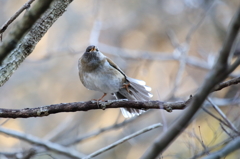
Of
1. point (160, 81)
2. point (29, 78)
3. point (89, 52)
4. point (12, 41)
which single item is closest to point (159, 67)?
point (160, 81)

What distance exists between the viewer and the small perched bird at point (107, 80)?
406cm

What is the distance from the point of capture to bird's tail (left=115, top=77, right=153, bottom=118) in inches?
168

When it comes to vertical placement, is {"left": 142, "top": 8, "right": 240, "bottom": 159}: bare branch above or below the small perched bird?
below

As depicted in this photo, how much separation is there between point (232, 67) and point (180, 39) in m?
8.89

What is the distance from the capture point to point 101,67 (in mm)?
4164

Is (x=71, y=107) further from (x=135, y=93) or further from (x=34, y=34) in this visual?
(x=135, y=93)

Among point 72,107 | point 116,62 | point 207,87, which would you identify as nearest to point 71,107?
point 72,107

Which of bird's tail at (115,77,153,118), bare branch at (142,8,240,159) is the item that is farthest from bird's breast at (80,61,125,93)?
bare branch at (142,8,240,159)

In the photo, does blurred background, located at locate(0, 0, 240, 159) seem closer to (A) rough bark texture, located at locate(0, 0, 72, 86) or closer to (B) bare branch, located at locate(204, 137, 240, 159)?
(A) rough bark texture, located at locate(0, 0, 72, 86)

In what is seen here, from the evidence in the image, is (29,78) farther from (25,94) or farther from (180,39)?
(180,39)

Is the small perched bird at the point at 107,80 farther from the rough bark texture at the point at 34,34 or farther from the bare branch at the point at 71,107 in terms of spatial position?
the rough bark texture at the point at 34,34

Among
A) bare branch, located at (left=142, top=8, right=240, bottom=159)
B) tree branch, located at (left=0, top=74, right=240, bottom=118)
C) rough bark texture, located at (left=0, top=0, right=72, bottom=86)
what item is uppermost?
rough bark texture, located at (left=0, top=0, right=72, bottom=86)

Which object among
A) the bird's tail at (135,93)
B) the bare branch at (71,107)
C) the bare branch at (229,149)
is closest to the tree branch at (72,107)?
the bare branch at (71,107)

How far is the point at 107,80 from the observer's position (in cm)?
406
